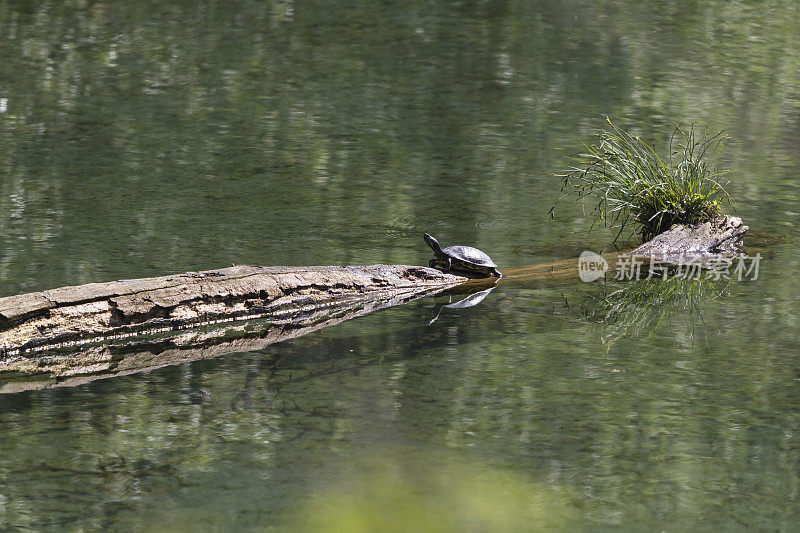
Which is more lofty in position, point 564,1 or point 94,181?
point 564,1

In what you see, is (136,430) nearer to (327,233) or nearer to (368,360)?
(368,360)

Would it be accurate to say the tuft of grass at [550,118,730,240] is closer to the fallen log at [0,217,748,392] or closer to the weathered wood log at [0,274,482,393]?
the fallen log at [0,217,748,392]

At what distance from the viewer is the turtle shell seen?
4734 millimetres

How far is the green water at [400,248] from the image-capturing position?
272 centimetres

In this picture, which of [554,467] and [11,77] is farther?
[11,77]

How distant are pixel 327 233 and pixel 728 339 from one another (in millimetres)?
2365

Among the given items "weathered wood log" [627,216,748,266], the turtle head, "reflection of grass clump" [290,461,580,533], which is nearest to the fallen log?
the turtle head

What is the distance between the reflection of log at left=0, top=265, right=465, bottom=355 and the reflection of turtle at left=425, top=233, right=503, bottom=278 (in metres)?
0.19

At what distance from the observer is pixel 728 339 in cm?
399

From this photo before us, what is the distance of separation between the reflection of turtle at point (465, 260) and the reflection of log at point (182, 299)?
0.61 ft

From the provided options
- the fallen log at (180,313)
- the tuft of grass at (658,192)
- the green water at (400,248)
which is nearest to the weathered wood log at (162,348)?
the fallen log at (180,313)

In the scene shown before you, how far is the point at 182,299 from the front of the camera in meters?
3.97

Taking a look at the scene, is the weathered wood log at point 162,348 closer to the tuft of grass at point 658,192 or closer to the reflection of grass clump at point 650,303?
the reflection of grass clump at point 650,303

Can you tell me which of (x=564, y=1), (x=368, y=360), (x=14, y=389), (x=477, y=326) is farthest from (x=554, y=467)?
(x=564, y=1)
